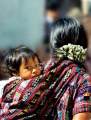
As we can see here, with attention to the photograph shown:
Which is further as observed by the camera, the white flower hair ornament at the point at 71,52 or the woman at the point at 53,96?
the white flower hair ornament at the point at 71,52

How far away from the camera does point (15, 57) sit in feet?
19.3

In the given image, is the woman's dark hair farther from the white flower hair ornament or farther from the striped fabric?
the striped fabric

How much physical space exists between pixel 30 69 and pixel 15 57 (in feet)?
0.64

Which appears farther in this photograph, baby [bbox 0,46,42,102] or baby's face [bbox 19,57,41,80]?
baby [bbox 0,46,42,102]

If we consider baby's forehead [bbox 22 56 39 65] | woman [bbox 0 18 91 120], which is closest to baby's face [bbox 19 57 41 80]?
baby's forehead [bbox 22 56 39 65]

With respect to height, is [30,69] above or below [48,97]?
above

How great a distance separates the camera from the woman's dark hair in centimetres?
557

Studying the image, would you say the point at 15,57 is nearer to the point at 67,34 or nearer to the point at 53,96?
the point at 67,34

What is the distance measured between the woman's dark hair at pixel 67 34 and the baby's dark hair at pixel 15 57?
0.35m

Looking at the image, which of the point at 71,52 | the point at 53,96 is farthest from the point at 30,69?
the point at 53,96

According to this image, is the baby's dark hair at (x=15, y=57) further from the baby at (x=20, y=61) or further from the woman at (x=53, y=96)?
the woman at (x=53, y=96)

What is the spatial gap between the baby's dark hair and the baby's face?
4 centimetres

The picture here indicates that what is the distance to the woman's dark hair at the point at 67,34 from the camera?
18.3 ft

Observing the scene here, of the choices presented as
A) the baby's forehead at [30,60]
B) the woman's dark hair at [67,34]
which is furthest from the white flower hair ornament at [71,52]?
the baby's forehead at [30,60]
